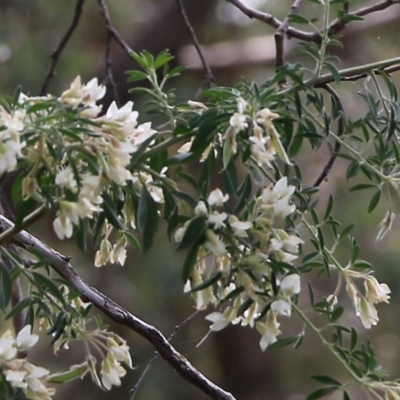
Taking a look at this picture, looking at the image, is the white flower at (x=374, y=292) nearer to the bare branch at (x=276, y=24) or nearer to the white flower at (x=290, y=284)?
the white flower at (x=290, y=284)

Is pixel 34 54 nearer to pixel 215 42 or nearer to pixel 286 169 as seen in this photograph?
pixel 215 42

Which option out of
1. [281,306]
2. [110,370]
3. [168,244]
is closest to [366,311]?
[281,306]

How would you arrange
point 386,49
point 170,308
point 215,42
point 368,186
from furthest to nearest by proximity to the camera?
point 215,42, point 170,308, point 386,49, point 368,186

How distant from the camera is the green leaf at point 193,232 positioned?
22.2 inches

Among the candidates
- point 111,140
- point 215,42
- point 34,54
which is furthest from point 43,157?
point 215,42

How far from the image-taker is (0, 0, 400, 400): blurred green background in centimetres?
250

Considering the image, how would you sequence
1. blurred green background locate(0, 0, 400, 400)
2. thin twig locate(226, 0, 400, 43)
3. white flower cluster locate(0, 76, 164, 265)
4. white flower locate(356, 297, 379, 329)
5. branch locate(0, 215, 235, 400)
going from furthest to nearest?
blurred green background locate(0, 0, 400, 400), thin twig locate(226, 0, 400, 43), branch locate(0, 215, 235, 400), white flower locate(356, 297, 379, 329), white flower cluster locate(0, 76, 164, 265)

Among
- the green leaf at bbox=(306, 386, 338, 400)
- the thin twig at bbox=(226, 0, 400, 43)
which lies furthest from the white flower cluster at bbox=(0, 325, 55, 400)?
the thin twig at bbox=(226, 0, 400, 43)

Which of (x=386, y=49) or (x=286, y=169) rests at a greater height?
(x=386, y=49)

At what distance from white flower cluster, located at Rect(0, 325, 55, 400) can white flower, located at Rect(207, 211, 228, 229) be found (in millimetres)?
167

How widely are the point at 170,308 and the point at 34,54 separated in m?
1.01

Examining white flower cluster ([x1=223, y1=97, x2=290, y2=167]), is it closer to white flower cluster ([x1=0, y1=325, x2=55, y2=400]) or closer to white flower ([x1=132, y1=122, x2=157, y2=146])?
white flower ([x1=132, y1=122, x2=157, y2=146])

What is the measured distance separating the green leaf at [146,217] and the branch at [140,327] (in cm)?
21

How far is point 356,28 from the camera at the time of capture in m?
2.19
